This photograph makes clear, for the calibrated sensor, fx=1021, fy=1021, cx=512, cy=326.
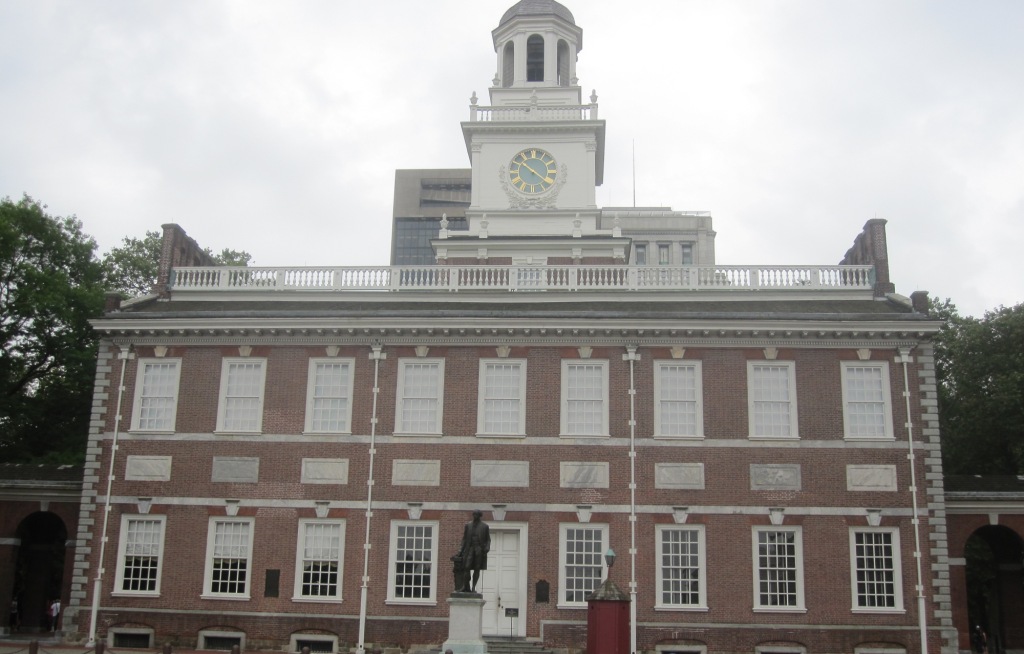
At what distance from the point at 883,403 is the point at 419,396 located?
13.2 meters

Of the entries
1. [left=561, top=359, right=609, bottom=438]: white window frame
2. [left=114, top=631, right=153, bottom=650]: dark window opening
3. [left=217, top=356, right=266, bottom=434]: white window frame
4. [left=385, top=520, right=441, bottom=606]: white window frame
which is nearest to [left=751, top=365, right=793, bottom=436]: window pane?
[left=561, top=359, right=609, bottom=438]: white window frame

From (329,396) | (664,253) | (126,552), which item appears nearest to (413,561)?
(329,396)

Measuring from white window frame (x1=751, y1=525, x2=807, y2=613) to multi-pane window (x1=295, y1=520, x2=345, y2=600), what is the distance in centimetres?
1144

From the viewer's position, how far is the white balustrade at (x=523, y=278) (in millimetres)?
32484

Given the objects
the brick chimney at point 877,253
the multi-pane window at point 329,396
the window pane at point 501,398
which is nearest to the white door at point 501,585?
the window pane at point 501,398

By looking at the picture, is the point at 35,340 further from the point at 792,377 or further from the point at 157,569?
the point at 792,377

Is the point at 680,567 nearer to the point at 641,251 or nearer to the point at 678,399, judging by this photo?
the point at 678,399

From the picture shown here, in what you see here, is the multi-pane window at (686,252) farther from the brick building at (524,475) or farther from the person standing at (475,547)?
the person standing at (475,547)

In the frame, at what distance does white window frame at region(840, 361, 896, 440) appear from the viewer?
2847 cm

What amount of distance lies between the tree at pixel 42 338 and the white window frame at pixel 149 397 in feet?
41.0

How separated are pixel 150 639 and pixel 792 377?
63.9 ft

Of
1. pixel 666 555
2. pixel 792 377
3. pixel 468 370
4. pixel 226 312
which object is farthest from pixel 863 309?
pixel 226 312

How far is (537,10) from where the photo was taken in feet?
149

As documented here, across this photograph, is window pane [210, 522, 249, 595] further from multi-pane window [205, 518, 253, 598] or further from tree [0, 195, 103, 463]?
tree [0, 195, 103, 463]
